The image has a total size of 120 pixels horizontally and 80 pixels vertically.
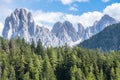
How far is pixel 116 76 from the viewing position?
19512cm

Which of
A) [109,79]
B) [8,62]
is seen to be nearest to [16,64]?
[8,62]

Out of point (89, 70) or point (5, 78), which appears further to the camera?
point (89, 70)

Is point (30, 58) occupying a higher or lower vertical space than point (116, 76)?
higher

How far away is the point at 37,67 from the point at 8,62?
56.7 ft

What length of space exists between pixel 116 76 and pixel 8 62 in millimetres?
61250

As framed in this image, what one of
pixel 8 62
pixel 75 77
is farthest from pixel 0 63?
pixel 75 77

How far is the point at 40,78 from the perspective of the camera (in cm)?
18900

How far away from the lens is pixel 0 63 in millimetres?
191625

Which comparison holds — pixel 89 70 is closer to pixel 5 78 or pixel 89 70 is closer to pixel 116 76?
pixel 116 76

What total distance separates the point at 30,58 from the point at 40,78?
14.4 meters

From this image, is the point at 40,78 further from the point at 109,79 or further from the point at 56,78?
the point at 109,79

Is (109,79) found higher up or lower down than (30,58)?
lower down

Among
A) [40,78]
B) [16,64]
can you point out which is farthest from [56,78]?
[16,64]

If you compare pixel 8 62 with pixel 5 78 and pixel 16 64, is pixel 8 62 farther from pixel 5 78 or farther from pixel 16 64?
pixel 5 78
